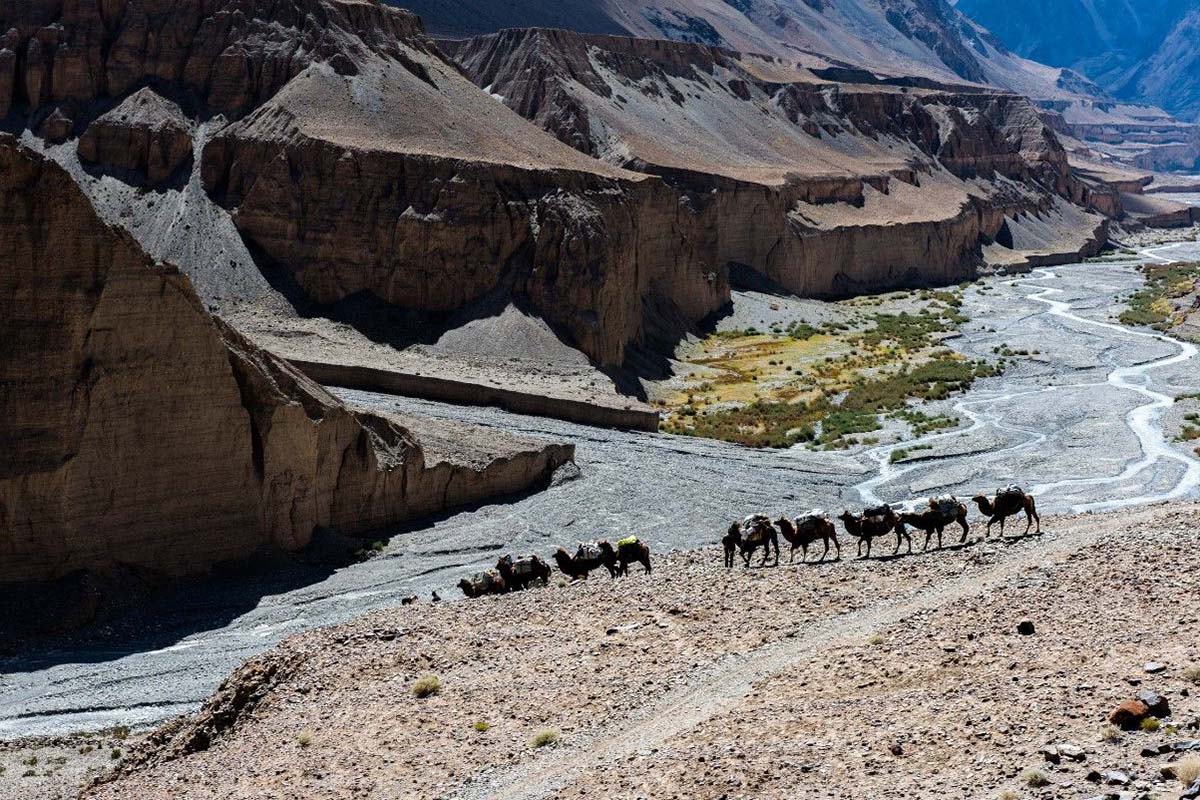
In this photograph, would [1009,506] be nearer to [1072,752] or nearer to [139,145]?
[1072,752]

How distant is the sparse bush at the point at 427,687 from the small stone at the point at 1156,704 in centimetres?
855

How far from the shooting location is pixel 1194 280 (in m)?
95.1

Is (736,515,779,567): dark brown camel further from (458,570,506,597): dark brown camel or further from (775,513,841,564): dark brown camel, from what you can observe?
(458,570,506,597): dark brown camel

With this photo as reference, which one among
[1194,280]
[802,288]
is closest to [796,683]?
[802,288]

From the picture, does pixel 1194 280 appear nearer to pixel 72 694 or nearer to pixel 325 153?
pixel 325 153

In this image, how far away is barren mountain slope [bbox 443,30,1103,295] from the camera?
91312mm

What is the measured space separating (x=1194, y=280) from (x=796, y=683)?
8557cm

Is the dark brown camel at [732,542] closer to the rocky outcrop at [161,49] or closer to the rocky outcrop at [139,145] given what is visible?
the rocky outcrop at [139,145]

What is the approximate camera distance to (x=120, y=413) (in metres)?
31.1

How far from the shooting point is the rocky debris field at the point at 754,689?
13758 millimetres

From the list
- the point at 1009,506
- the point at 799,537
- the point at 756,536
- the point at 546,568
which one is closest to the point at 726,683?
the point at 799,537

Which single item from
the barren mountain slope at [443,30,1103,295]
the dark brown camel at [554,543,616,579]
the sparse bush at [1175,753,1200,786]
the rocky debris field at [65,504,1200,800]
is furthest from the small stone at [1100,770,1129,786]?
the barren mountain slope at [443,30,1103,295]

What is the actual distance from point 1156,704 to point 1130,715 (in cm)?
27

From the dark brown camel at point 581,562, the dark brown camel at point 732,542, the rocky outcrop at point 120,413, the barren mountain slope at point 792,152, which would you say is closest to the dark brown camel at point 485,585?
the dark brown camel at point 581,562
